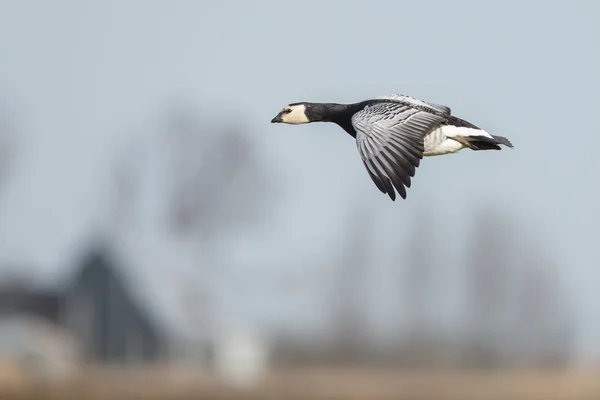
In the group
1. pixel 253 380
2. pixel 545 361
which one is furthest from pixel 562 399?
pixel 545 361

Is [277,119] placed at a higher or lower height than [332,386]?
higher

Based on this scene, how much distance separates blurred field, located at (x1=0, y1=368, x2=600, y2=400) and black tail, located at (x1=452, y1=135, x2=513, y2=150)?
1847cm

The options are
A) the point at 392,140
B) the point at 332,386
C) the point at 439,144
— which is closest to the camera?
the point at 392,140

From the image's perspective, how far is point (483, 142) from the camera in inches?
565

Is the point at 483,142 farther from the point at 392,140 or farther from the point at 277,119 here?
the point at 277,119

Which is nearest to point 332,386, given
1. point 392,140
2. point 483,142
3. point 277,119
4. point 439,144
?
point 277,119

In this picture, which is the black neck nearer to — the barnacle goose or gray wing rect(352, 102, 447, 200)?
the barnacle goose

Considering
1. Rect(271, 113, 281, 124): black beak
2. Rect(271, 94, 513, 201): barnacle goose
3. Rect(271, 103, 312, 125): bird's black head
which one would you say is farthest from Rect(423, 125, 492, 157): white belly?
Rect(271, 113, 281, 124): black beak

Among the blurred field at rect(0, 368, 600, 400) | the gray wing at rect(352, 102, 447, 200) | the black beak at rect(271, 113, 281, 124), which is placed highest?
the black beak at rect(271, 113, 281, 124)

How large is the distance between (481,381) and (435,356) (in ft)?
40.7

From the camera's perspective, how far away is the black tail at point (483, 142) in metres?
14.3

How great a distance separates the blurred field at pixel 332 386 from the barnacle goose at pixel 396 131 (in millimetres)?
17148

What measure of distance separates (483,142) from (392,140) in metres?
1.53

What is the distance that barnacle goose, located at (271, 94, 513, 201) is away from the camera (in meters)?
12.7
